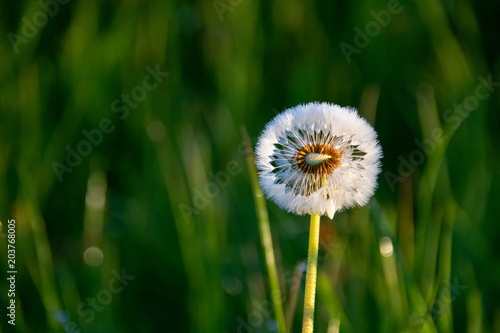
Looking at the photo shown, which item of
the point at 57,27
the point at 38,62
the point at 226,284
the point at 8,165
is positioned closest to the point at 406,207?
the point at 226,284

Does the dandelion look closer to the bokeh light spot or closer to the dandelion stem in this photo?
the dandelion stem

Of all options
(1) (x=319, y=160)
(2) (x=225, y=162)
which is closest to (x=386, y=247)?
(1) (x=319, y=160)

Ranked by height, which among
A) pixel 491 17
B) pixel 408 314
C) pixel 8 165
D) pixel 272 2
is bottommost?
pixel 408 314

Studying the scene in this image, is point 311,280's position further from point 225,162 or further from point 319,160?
point 225,162

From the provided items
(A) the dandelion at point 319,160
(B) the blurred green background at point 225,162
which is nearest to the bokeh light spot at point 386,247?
(B) the blurred green background at point 225,162

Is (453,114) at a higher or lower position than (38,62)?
lower

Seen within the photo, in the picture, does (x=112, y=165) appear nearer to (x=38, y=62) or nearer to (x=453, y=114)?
(x=38, y=62)
